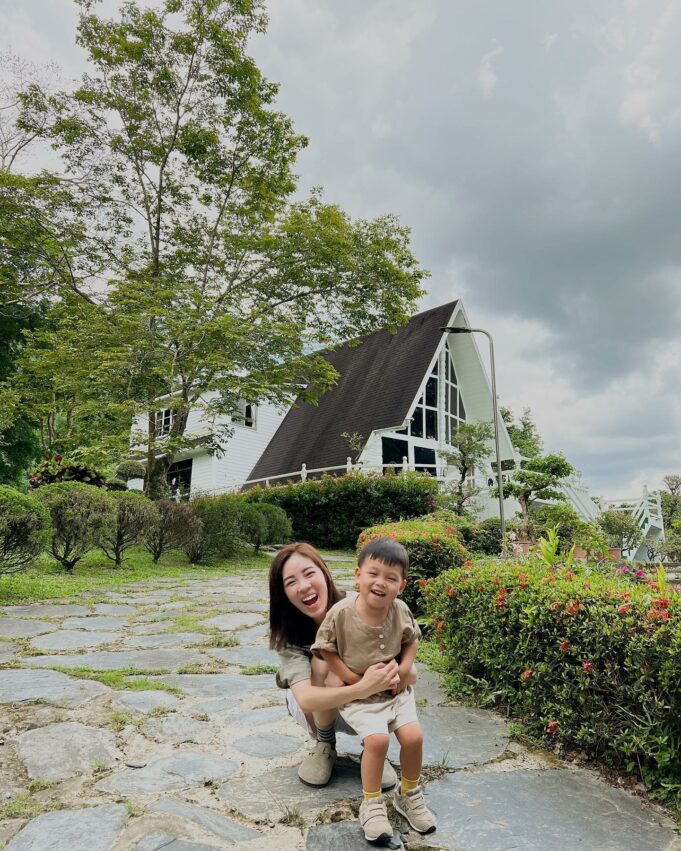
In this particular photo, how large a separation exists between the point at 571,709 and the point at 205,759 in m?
1.89

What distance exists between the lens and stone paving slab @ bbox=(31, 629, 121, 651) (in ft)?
17.8

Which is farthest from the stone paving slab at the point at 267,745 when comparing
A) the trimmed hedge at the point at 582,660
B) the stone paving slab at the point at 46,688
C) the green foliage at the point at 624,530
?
the green foliage at the point at 624,530

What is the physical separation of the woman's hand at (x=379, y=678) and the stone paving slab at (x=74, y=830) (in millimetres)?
1079

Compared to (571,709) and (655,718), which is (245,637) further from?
(655,718)

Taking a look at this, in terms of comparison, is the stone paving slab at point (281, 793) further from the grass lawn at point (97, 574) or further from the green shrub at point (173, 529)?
the green shrub at point (173, 529)

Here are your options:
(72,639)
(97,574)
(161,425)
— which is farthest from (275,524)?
(72,639)

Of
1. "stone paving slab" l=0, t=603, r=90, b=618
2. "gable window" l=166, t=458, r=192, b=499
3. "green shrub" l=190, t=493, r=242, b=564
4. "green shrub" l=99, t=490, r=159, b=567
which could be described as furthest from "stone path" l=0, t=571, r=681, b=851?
"gable window" l=166, t=458, r=192, b=499

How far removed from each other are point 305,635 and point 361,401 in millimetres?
20126

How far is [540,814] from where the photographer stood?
2525 mm

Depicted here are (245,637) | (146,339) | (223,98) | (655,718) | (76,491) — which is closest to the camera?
(655,718)

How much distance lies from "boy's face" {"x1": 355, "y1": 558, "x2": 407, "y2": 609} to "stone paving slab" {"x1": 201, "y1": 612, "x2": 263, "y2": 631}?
4245 mm

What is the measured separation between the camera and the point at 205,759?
9.86ft

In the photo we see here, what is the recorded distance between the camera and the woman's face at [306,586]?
2.72m

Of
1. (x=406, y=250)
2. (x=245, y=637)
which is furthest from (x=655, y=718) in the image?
(x=406, y=250)
